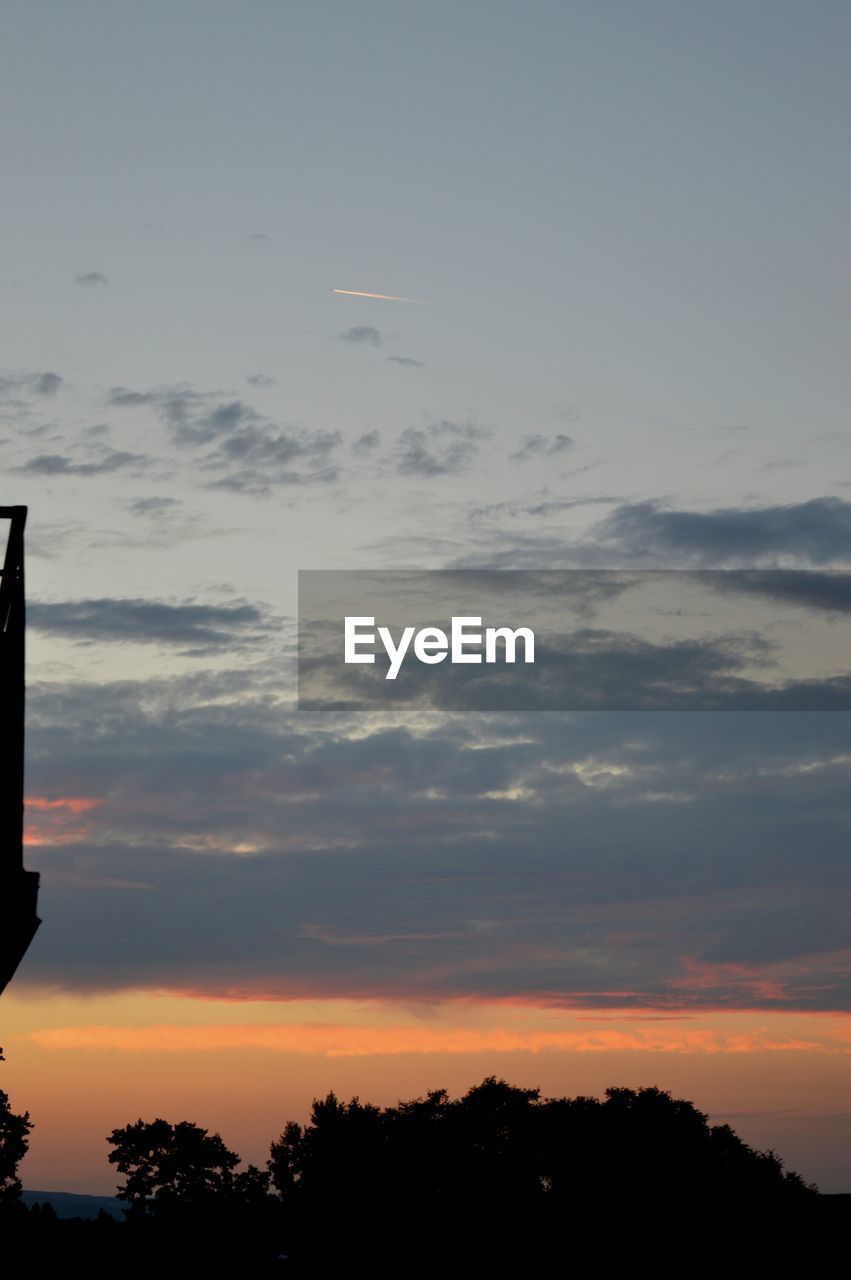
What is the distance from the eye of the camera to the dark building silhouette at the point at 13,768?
485 inches

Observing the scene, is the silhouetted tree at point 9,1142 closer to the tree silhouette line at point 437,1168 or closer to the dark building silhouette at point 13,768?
the tree silhouette line at point 437,1168

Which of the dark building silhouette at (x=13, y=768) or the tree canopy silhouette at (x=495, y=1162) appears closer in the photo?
the dark building silhouette at (x=13, y=768)

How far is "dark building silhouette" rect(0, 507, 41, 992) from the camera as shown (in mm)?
12320

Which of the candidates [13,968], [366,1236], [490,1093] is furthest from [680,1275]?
[490,1093]

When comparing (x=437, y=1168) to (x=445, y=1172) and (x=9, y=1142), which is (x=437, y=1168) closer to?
(x=445, y=1172)

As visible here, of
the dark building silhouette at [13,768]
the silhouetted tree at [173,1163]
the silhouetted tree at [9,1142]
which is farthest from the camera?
the silhouetted tree at [173,1163]

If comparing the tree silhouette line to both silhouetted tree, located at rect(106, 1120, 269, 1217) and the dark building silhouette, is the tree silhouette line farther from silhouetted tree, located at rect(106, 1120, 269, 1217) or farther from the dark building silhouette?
the dark building silhouette

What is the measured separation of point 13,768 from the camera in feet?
41.4

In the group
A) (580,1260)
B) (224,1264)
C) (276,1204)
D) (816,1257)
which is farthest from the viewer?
(276,1204)

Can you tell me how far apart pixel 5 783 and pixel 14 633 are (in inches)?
50.5

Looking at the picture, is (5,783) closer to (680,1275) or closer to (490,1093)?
(680,1275)

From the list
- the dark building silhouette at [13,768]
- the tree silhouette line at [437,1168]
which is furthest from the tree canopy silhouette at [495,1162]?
the dark building silhouette at [13,768]

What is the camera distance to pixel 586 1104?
11200cm

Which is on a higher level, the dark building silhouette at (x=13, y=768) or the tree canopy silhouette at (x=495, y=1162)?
the dark building silhouette at (x=13, y=768)
